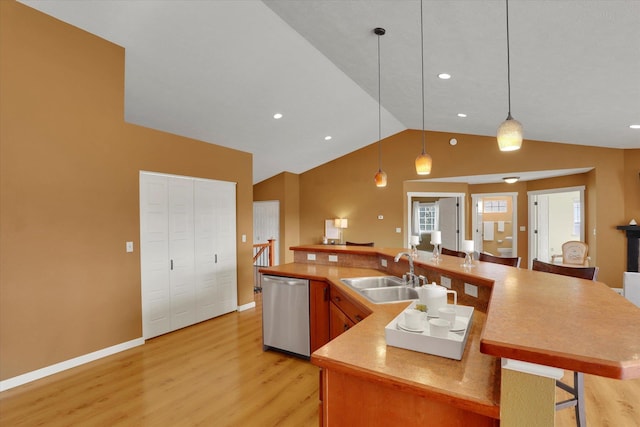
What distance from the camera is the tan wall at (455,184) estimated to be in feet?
17.8

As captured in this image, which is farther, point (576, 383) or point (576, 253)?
point (576, 253)

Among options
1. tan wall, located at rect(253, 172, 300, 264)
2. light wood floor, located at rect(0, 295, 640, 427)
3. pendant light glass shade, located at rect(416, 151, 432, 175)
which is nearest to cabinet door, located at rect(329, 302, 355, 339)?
light wood floor, located at rect(0, 295, 640, 427)

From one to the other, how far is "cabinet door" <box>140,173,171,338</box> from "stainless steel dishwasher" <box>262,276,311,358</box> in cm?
147

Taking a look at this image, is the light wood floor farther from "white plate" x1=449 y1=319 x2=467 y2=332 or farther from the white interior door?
the white interior door

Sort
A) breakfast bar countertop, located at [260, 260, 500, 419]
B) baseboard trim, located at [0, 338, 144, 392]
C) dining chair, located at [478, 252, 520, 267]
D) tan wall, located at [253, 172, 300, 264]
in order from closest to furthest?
breakfast bar countertop, located at [260, 260, 500, 419]
baseboard trim, located at [0, 338, 144, 392]
dining chair, located at [478, 252, 520, 267]
tan wall, located at [253, 172, 300, 264]

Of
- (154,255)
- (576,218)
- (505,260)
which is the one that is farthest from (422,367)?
(576,218)

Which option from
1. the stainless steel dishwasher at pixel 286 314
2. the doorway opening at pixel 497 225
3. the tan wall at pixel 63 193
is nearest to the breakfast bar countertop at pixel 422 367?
the stainless steel dishwasher at pixel 286 314

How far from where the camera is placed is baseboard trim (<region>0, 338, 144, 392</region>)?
275cm

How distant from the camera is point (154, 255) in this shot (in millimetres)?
3918

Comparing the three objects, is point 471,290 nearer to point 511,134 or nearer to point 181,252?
point 511,134

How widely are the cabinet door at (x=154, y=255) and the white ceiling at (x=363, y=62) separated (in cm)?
124

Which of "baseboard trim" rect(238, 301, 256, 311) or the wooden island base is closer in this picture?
the wooden island base

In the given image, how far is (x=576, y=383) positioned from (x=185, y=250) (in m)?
4.14

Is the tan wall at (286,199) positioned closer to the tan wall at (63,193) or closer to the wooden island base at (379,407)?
the tan wall at (63,193)
